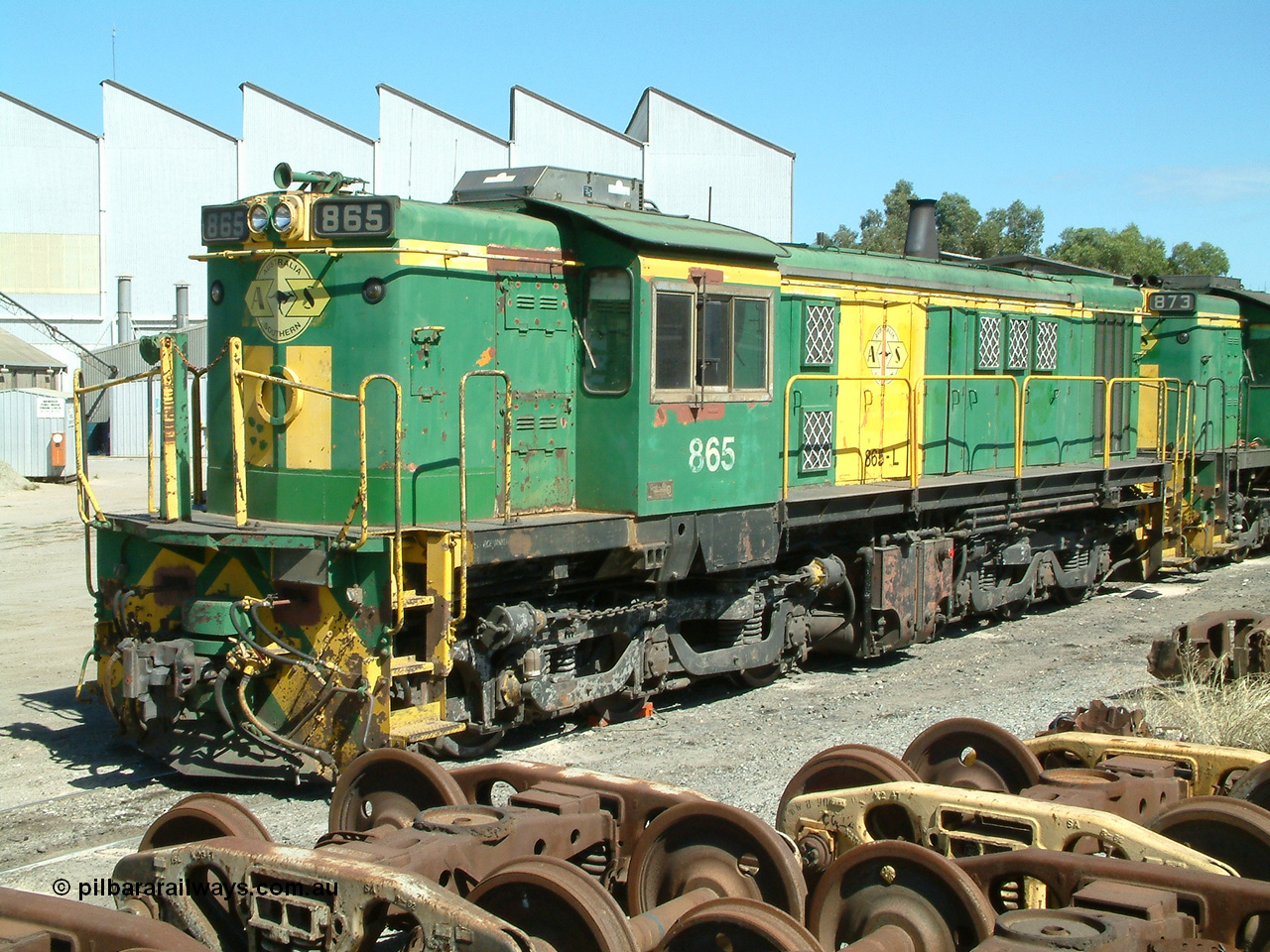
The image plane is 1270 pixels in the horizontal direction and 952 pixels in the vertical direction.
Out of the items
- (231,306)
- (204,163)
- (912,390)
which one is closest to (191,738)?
(231,306)

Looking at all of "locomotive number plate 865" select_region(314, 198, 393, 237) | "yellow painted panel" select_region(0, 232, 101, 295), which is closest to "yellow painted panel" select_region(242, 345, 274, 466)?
"locomotive number plate 865" select_region(314, 198, 393, 237)

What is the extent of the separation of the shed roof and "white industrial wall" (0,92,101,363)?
1.69 metres

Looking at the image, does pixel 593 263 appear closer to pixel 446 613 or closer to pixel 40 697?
A: pixel 446 613

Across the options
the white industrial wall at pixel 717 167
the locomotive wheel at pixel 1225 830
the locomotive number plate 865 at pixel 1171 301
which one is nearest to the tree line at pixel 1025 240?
the white industrial wall at pixel 717 167

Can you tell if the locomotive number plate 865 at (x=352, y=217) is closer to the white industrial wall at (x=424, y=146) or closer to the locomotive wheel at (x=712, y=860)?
the locomotive wheel at (x=712, y=860)

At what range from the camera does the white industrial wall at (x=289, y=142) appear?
3459cm

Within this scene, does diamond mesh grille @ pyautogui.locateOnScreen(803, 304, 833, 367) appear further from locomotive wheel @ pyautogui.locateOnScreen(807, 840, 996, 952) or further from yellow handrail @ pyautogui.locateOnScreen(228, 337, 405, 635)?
locomotive wheel @ pyautogui.locateOnScreen(807, 840, 996, 952)

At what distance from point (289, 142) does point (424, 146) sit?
12.6 feet

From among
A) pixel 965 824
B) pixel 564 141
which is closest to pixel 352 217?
pixel 965 824

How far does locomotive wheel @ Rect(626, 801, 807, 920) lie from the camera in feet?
14.0

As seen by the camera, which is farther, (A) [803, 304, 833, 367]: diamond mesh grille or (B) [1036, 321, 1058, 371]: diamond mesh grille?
(B) [1036, 321, 1058, 371]: diamond mesh grille

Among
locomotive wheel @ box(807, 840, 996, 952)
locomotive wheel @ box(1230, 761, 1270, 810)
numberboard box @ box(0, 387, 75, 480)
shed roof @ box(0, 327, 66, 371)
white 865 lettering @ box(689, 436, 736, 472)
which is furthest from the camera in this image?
shed roof @ box(0, 327, 66, 371)

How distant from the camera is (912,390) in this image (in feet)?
35.6

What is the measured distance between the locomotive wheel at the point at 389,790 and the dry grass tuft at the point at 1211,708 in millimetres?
4623
